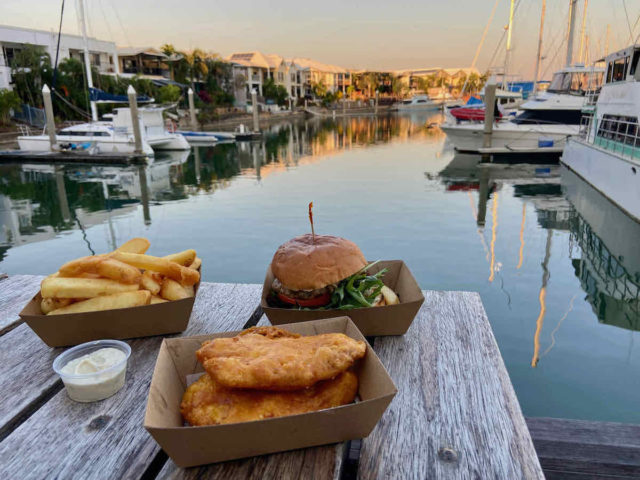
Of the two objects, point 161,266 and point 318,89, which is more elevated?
point 318,89

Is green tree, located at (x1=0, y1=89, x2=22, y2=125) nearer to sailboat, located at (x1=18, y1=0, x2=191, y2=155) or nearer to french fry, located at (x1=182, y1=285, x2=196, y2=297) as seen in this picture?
sailboat, located at (x1=18, y1=0, x2=191, y2=155)

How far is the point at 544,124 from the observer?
26266 mm

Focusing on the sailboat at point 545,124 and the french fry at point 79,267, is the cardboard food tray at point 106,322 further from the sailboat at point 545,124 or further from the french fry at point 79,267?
the sailboat at point 545,124

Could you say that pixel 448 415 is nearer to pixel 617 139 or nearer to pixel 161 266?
pixel 161 266

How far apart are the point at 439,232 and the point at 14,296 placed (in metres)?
10.6

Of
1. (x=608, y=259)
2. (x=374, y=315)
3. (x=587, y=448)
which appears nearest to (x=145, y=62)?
(x=608, y=259)

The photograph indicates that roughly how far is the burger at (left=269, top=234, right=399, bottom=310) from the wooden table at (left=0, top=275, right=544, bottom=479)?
0.74 ft

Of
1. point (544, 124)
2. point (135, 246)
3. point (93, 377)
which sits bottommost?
point (544, 124)

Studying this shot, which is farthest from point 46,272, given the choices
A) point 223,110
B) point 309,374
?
point 223,110

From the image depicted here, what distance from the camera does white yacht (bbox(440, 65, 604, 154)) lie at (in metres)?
25.1

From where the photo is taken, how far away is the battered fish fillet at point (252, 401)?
1.16m

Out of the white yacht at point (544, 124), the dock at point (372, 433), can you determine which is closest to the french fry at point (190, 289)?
the dock at point (372, 433)

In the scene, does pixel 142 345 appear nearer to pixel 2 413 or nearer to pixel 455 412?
pixel 2 413

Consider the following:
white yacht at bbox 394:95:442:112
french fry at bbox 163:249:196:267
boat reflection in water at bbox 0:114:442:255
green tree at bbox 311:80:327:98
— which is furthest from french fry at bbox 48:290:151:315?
white yacht at bbox 394:95:442:112
